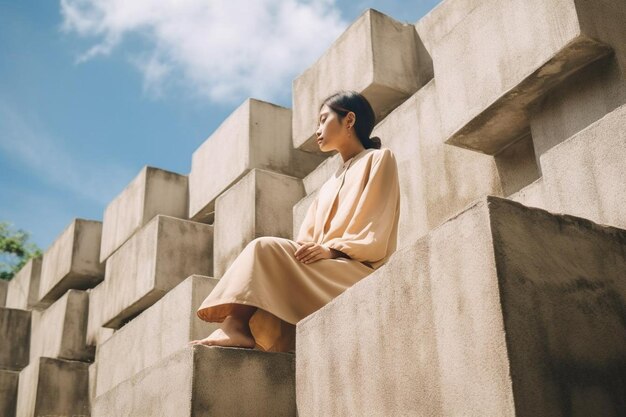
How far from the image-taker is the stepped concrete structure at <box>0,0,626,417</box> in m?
2.02

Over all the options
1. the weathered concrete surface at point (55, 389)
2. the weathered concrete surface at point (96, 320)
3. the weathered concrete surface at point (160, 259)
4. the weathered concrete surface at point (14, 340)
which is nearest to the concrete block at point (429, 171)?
the weathered concrete surface at point (160, 259)

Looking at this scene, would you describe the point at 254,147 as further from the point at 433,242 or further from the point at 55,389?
the point at 433,242

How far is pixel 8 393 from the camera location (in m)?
8.16

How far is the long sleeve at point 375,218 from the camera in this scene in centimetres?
362

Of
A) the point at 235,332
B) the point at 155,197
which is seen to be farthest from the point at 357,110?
the point at 155,197

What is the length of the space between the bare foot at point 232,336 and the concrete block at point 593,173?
1.33m

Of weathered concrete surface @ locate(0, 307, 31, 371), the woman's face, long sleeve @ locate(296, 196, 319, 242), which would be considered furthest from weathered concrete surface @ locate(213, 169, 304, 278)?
weathered concrete surface @ locate(0, 307, 31, 371)

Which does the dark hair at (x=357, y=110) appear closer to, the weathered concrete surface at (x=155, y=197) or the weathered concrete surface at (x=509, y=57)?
the weathered concrete surface at (x=509, y=57)

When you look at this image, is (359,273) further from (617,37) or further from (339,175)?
(617,37)

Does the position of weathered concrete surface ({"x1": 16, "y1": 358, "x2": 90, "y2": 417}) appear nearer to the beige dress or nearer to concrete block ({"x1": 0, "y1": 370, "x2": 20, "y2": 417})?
concrete block ({"x1": 0, "y1": 370, "x2": 20, "y2": 417})

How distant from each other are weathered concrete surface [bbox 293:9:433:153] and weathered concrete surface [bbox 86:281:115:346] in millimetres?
3255

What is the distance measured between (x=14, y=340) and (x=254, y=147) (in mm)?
5159

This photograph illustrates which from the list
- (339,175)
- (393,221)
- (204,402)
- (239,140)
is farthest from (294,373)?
(239,140)

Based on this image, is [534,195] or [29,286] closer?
[534,195]
